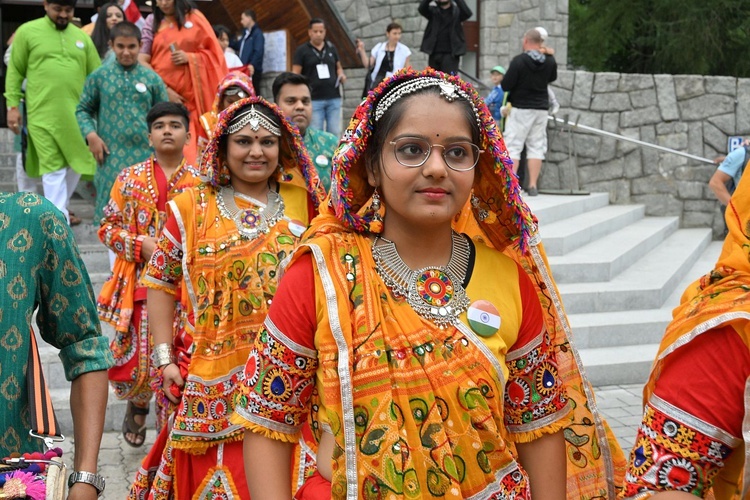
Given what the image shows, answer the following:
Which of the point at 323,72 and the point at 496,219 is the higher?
the point at 323,72

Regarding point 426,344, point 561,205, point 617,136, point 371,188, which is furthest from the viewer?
point 617,136

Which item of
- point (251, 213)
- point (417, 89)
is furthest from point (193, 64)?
point (417, 89)

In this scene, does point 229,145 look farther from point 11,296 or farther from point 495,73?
point 495,73

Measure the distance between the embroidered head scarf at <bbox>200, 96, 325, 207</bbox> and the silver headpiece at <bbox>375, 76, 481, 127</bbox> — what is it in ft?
6.01

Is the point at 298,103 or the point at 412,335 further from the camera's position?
the point at 298,103

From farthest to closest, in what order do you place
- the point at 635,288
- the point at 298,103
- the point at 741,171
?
the point at 635,288
the point at 741,171
the point at 298,103

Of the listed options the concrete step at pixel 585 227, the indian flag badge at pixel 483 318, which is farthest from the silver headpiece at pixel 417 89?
the concrete step at pixel 585 227

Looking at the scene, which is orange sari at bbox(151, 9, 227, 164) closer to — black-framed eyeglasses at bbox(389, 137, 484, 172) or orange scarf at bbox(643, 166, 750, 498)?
black-framed eyeglasses at bbox(389, 137, 484, 172)

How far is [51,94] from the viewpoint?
25.8 ft

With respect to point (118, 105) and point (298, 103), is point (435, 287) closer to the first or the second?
point (298, 103)

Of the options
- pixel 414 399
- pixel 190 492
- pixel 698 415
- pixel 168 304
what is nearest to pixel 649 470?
pixel 698 415

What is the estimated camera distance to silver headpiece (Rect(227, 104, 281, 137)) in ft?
13.4

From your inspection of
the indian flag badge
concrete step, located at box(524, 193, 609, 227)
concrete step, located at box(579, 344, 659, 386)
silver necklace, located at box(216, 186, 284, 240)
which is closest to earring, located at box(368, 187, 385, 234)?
the indian flag badge

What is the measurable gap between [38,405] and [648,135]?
11.7 meters
